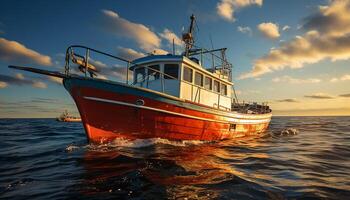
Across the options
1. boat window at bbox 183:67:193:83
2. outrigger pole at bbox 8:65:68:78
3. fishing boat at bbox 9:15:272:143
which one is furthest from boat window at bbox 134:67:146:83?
outrigger pole at bbox 8:65:68:78

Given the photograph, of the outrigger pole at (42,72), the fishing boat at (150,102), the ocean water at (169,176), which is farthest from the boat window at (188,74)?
the outrigger pole at (42,72)

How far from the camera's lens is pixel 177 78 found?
11320 mm

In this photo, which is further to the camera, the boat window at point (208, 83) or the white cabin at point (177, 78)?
the boat window at point (208, 83)

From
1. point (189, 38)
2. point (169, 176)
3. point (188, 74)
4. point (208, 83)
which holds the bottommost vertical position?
point (169, 176)

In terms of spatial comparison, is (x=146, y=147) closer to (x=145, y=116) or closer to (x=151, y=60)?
(x=145, y=116)

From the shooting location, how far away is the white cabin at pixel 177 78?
11.3 metres

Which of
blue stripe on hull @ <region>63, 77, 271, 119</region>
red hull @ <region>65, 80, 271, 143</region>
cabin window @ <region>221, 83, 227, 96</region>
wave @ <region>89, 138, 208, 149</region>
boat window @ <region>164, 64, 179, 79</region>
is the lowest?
wave @ <region>89, 138, 208, 149</region>

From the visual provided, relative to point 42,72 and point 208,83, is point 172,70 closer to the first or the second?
point 208,83

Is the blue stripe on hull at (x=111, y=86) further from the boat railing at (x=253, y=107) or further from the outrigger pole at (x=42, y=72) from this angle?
the boat railing at (x=253, y=107)

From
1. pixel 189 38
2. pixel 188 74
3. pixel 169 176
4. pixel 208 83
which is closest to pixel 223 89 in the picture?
pixel 208 83

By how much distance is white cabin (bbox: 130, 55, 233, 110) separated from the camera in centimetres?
1127

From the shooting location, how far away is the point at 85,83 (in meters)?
8.91

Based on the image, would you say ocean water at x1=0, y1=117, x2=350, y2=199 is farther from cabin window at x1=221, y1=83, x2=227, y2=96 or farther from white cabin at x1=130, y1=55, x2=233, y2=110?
cabin window at x1=221, y1=83, x2=227, y2=96

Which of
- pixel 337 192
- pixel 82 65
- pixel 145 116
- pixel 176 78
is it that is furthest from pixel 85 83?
pixel 337 192
